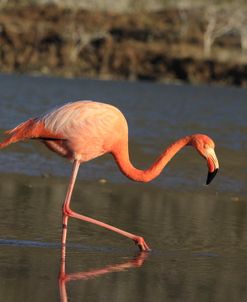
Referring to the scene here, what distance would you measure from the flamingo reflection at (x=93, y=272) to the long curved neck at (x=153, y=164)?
847 mm

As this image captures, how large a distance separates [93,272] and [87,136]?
1.87 metres

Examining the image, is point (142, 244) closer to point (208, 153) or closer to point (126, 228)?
point (208, 153)

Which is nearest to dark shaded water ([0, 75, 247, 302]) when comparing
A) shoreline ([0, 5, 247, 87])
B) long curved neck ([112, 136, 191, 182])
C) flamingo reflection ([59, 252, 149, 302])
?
flamingo reflection ([59, 252, 149, 302])

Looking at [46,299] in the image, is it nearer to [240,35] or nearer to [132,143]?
[132,143]

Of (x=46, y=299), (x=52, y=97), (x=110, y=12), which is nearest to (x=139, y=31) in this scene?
(x=110, y=12)

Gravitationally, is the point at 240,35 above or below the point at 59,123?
above

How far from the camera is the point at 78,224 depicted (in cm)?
1034

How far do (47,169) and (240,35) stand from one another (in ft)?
234

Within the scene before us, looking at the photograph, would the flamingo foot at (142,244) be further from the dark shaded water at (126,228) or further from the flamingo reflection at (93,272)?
the flamingo reflection at (93,272)

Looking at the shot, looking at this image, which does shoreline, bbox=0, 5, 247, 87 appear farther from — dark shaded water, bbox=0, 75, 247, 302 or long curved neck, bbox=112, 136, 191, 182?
long curved neck, bbox=112, 136, 191, 182

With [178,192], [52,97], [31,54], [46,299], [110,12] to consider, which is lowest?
[46,299]

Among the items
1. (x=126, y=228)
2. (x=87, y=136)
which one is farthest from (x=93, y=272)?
(x=126, y=228)

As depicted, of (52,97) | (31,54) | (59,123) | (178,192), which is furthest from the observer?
(31,54)

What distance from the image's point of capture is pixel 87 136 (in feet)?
30.8
